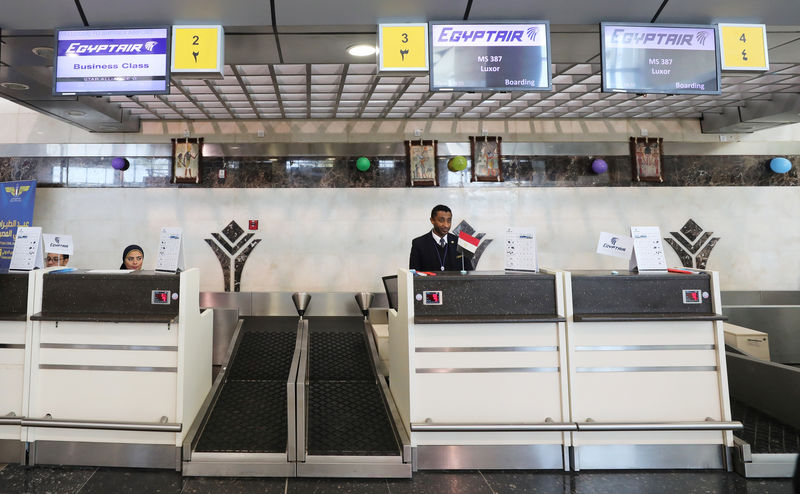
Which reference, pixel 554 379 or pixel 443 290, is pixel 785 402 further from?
pixel 443 290

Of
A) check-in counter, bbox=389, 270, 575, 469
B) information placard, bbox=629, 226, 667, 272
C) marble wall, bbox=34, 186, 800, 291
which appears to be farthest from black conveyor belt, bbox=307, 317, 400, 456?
information placard, bbox=629, 226, 667, 272

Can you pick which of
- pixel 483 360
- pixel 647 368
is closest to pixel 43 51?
pixel 483 360

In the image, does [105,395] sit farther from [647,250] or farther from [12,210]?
[12,210]

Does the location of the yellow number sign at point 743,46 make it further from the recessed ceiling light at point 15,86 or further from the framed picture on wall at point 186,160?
the recessed ceiling light at point 15,86

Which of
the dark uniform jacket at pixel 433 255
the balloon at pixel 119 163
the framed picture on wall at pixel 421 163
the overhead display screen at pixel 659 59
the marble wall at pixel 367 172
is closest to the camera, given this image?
the overhead display screen at pixel 659 59

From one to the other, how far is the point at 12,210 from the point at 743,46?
9706mm

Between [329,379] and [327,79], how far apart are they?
3698 mm

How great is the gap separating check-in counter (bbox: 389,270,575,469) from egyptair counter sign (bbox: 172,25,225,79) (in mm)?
2390

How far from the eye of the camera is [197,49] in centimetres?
321

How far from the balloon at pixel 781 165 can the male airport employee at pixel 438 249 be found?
6.59 m

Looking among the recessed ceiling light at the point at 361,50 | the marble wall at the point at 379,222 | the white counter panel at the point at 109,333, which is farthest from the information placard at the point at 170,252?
the marble wall at the point at 379,222

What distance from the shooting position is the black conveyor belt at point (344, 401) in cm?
292

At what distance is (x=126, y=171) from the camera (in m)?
6.55

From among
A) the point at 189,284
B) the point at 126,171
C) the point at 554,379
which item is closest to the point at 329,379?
the point at 189,284
